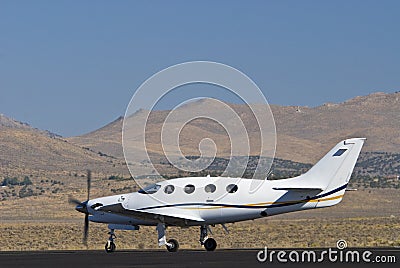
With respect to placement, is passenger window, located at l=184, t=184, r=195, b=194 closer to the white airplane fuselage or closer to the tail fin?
the white airplane fuselage

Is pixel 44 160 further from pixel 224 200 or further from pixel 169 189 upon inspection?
pixel 224 200

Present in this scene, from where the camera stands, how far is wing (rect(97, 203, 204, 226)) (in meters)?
45.5

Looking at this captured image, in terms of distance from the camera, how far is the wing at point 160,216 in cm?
4547

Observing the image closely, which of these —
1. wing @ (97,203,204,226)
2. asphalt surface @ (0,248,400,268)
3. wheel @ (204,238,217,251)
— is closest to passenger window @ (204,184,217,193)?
wing @ (97,203,204,226)

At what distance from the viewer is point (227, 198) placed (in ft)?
147

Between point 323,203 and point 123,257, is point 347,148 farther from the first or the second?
point 123,257

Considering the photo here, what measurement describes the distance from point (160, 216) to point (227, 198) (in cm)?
310

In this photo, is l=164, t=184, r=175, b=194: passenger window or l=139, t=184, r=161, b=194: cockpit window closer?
l=164, t=184, r=175, b=194: passenger window

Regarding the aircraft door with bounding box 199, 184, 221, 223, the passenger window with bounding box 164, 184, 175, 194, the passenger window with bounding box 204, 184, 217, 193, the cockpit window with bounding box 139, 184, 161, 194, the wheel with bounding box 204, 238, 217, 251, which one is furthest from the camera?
the cockpit window with bounding box 139, 184, 161, 194

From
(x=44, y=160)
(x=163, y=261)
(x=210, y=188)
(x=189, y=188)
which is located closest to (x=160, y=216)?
(x=189, y=188)

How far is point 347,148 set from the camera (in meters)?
44.1

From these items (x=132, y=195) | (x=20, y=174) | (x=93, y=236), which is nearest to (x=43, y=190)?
(x=20, y=174)

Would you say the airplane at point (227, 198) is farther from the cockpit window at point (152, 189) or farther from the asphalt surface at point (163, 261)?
the asphalt surface at point (163, 261)

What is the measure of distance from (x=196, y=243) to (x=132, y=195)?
37.7 ft
